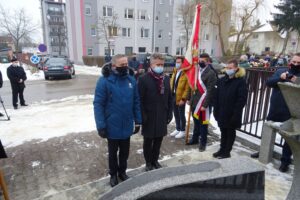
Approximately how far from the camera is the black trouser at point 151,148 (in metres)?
4.01

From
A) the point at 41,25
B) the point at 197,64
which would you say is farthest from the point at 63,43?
the point at 197,64

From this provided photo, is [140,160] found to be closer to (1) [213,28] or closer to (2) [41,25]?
(1) [213,28]

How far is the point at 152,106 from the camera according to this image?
12.5ft

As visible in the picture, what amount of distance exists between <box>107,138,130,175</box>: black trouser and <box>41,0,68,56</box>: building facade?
159ft

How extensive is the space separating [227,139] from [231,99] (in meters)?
0.81

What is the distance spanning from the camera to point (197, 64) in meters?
4.99

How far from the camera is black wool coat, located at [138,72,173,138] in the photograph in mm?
3750

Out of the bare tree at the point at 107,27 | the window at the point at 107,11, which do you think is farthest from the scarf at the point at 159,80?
the window at the point at 107,11

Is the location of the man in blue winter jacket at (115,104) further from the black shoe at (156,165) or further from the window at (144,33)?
the window at (144,33)

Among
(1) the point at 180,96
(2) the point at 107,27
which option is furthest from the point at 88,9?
(1) the point at 180,96

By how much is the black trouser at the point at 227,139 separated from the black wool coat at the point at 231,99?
0.57ft

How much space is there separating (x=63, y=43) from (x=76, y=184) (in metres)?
54.6

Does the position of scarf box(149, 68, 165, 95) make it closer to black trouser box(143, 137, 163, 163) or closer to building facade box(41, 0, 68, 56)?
black trouser box(143, 137, 163, 163)

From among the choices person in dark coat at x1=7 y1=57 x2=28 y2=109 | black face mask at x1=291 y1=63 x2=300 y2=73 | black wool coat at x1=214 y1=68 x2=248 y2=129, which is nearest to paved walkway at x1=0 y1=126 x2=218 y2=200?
black wool coat at x1=214 y1=68 x2=248 y2=129
